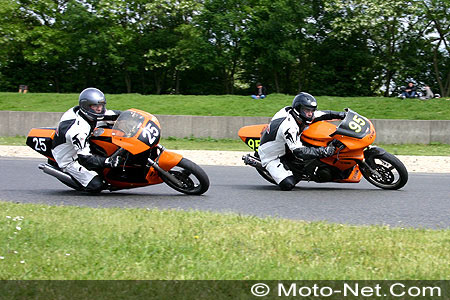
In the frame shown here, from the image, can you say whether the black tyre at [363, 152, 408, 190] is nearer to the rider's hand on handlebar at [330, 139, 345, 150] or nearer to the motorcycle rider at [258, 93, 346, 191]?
the rider's hand on handlebar at [330, 139, 345, 150]

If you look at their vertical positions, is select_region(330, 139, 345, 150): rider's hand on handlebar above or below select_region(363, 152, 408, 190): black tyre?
above

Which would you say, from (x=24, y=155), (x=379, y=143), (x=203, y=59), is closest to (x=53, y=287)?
(x=24, y=155)

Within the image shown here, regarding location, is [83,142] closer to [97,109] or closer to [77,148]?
[77,148]

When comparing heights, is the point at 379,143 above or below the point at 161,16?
below

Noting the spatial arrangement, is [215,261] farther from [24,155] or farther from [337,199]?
[24,155]

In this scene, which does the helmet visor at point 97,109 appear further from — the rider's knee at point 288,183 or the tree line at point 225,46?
the tree line at point 225,46

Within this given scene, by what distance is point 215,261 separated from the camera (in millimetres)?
5242

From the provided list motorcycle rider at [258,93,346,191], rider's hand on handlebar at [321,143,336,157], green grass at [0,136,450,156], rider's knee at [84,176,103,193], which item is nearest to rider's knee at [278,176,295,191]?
motorcycle rider at [258,93,346,191]

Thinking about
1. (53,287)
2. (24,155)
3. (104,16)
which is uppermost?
(104,16)

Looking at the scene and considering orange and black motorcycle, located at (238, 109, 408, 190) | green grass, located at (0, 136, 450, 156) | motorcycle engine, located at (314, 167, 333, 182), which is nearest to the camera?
orange and black motorcycle, located at (238, 109, 408, 190)

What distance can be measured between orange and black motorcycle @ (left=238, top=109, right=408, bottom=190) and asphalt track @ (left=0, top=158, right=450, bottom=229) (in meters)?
0.24

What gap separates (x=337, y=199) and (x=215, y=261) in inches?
172

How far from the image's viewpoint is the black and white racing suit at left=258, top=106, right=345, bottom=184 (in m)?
9.79

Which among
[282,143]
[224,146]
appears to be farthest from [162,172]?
[224,146]
